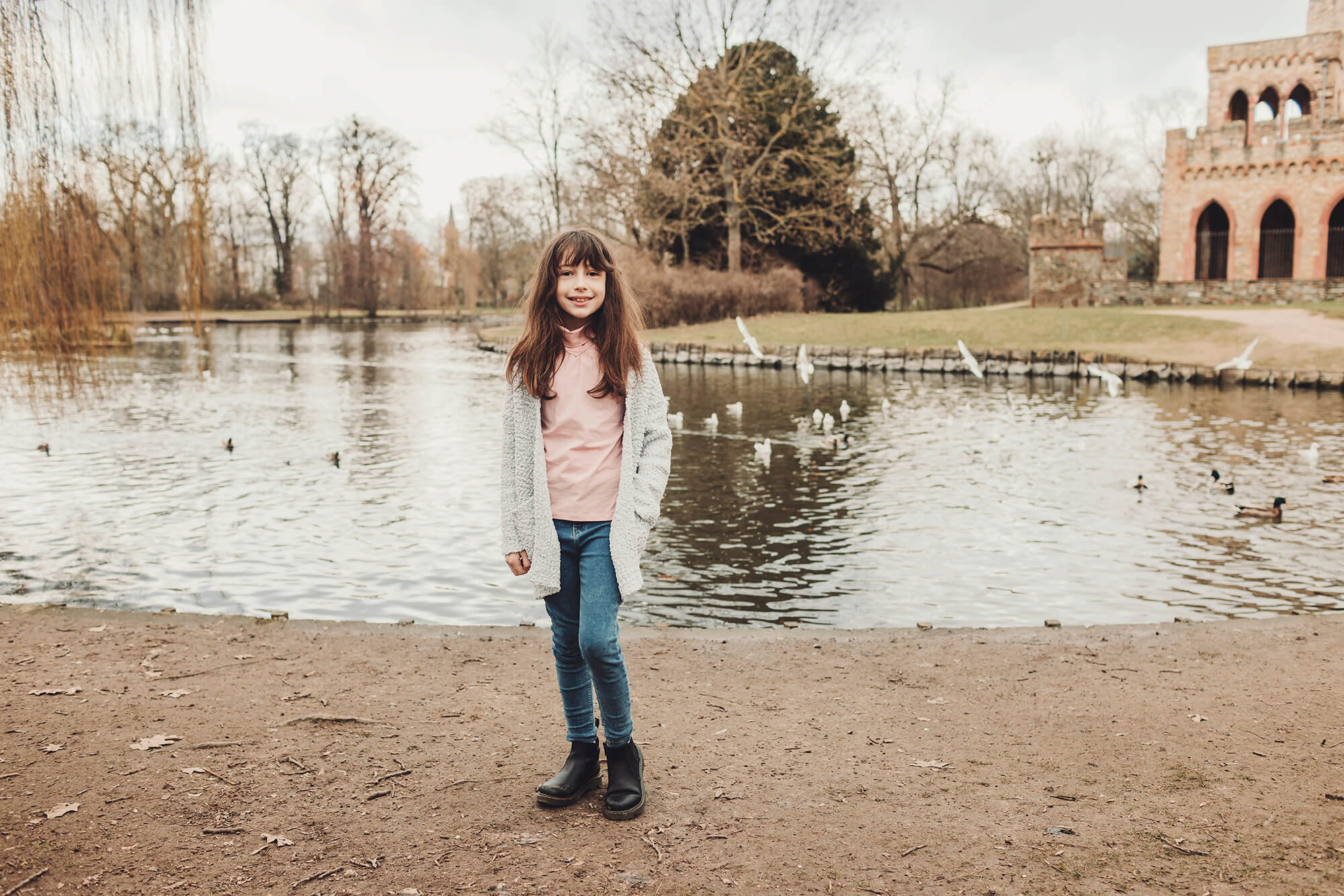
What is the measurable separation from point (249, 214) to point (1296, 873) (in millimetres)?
77868

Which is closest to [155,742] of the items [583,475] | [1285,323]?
[583,475]

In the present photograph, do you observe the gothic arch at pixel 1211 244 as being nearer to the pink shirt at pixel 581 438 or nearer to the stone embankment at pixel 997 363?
the stone embankment at pixel 997 363

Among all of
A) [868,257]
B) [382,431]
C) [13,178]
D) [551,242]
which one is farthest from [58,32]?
[868,257]

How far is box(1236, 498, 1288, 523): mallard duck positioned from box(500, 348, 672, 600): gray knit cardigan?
8593 mm

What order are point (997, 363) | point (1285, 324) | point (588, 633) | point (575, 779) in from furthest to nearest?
point (1285, 324) → point (997, 363) → point (575, 779) → point (588, 633)

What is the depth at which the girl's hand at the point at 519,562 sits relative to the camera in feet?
11.7

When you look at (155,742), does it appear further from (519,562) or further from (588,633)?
(588,633)

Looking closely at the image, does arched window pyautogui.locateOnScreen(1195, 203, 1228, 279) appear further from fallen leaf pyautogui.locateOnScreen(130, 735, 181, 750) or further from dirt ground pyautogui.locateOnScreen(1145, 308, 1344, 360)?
fallen leaf pyautogui.locateOnScreen(130, 735, 181, 750)

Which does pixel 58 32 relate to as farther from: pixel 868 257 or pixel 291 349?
pixel 868 257

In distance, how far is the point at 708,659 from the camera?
17.8 feet

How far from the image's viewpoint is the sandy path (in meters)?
24.8

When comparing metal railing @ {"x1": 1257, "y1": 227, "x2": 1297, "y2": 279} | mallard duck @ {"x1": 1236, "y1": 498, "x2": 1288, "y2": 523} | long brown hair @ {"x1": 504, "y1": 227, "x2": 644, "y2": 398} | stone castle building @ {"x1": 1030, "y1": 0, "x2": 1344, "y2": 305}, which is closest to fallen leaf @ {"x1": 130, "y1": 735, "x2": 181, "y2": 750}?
long brown hair @ {"x1": 504, "y1": 227, "x2": 644, "y2": 398}

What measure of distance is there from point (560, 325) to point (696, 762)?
5.93 ft

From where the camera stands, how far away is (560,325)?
141 inches
